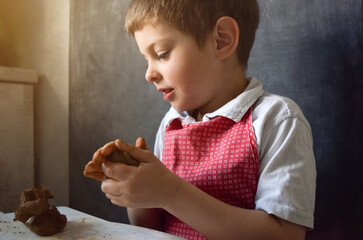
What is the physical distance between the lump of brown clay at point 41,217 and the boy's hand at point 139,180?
14 centimetres

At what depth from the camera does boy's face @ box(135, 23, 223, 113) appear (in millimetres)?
802

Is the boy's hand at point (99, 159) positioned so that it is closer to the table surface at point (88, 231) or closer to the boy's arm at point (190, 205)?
the boy's arm at point (190, 205)

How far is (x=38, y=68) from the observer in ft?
5.54

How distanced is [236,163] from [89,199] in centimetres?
97

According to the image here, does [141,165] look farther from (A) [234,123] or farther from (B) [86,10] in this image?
(B) [86,10]

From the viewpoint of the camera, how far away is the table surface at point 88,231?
27.3 inches

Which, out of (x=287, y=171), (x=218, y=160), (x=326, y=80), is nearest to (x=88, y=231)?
(x=218, y=160)

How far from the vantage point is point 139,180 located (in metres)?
0.65

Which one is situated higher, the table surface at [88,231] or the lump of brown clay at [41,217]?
the lump of brown clay at [41,217]

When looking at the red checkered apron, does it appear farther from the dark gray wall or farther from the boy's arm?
the dark gray wall

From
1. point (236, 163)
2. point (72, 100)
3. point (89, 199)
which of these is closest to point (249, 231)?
point (236, 163)

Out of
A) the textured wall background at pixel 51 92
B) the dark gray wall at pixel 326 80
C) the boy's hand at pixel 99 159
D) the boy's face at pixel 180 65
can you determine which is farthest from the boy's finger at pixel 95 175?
the textured wall background at pixel 51 92

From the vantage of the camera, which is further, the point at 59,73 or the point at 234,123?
the point at 59,73

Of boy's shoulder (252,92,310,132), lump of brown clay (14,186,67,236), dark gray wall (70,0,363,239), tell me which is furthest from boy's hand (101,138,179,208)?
dark gray wall (70,0,363,239)
